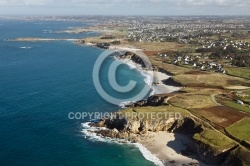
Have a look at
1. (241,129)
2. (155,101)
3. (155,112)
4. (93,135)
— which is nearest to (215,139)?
(241,129)

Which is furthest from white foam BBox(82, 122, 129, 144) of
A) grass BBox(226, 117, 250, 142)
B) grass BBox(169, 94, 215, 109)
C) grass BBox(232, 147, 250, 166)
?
grass BBox(232, 147, 250, 166)

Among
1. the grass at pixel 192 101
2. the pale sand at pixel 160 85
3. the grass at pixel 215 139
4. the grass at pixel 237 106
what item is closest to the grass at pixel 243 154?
the grass at pixel 215 139

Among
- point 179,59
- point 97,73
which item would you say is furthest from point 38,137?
point 179,59

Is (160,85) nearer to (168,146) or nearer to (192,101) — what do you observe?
(192,101)

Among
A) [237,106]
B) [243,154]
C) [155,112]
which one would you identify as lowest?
[243,154]

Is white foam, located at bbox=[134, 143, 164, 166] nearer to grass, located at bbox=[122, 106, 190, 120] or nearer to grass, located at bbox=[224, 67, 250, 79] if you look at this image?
grass, located at bbox=[122, 106, 190, 120]
